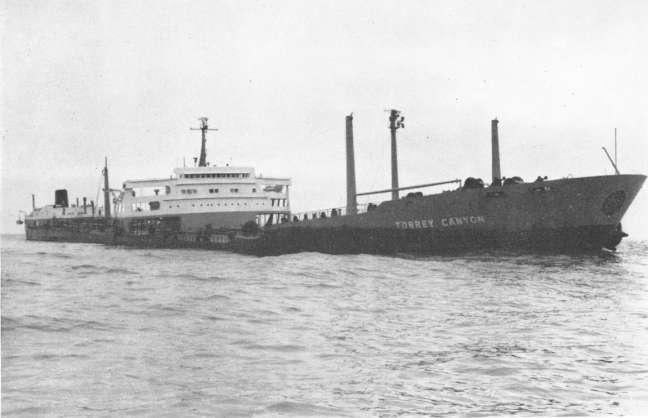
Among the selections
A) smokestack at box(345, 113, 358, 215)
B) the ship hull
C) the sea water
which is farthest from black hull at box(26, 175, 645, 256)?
the sea water

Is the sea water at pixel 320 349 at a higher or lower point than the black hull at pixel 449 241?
lower

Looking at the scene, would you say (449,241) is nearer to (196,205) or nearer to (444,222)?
(444,222)

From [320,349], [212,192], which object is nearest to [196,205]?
[212,192]

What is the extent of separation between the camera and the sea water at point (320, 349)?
639 centimetres

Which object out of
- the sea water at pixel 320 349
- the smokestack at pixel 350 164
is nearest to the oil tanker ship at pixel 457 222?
the smokestack at pixel 350 164

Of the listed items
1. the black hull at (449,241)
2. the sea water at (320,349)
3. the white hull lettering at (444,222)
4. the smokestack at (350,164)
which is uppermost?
the smokestack at (350,164)

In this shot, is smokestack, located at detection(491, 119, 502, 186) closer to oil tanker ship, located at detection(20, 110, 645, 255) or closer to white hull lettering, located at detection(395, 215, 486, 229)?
oil tanker ship, located at detection(20, 110, 645, 255)

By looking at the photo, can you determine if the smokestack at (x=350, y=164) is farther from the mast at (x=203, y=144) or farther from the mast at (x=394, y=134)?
the mast at (x=203, y=144)

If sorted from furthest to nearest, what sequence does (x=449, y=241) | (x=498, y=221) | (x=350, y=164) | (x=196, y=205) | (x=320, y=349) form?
(x=196, y=205), (x=350, y=164), (x=449, y=241), (x=498, y=221), (x=320, y=349)

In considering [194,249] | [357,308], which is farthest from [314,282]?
[194,249]

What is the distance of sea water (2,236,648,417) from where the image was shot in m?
6.39

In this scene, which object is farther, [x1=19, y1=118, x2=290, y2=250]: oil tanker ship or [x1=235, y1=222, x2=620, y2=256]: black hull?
[x1=19, y1=118, x2=290, y2=250]: oil tanker ship

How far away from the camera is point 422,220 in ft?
93.4

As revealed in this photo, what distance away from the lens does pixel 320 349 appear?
873 centimetres
